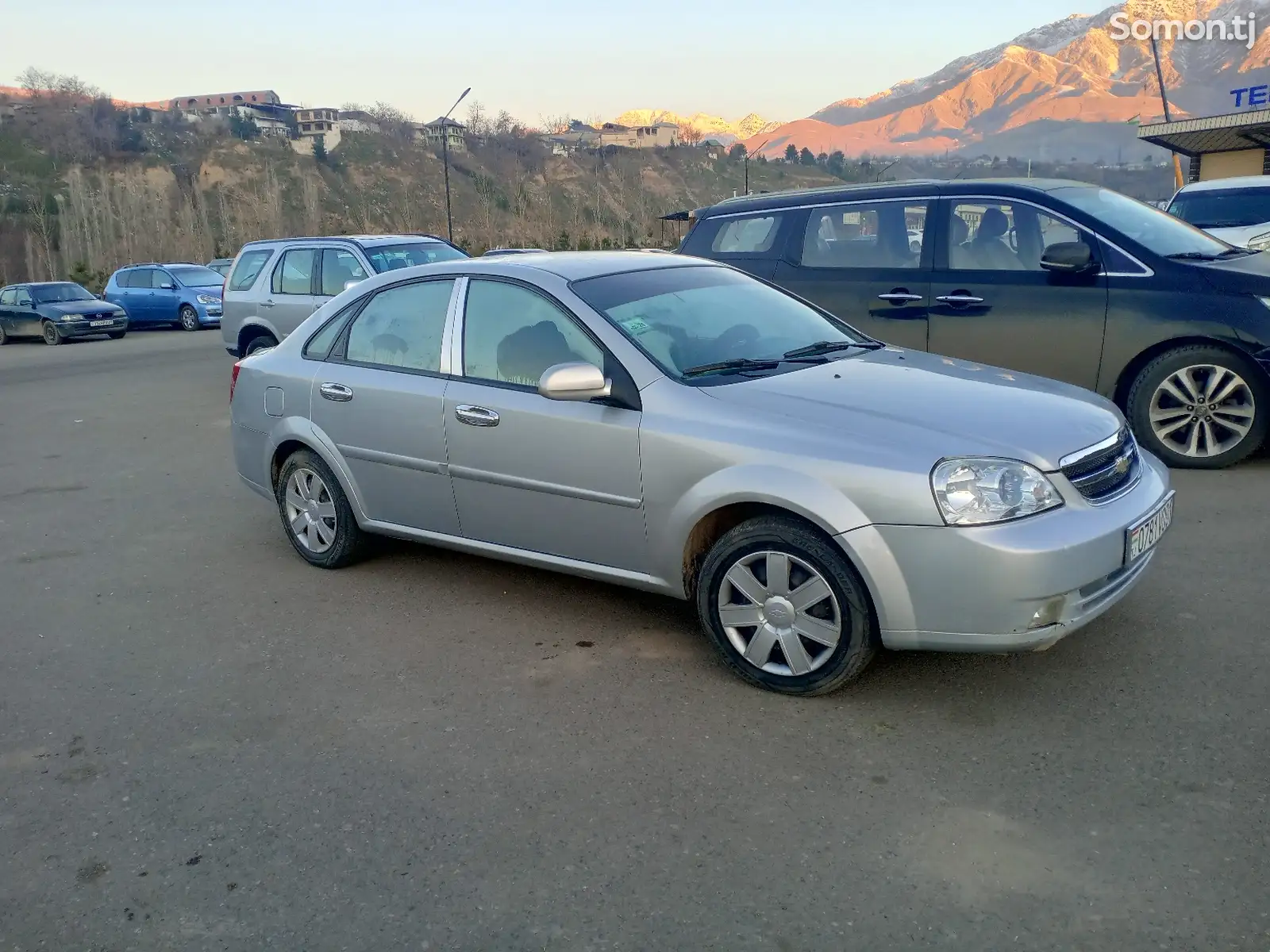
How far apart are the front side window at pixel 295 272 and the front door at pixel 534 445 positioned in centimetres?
840

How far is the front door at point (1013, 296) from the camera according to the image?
24.1ft

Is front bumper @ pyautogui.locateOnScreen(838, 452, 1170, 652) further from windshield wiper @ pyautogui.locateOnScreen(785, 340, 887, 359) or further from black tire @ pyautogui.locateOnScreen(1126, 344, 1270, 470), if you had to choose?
black tire @ pyautogui.locateOnScreen(1126, 344, 1270, 470)

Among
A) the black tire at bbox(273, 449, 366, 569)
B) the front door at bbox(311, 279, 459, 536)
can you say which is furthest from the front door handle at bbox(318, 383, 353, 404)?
the black tire at bbox(273, 449, 366, 569)

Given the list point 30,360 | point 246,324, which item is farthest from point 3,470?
point 30,360

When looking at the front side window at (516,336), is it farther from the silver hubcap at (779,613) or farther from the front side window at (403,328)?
the silver hubcap at (779,613)

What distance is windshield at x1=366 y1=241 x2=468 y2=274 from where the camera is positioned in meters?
12.7

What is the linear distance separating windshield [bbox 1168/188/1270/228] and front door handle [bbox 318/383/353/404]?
11.6 m

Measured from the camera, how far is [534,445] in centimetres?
468

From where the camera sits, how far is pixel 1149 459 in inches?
180

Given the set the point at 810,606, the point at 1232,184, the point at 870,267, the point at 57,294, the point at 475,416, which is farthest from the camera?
the point at 57,294

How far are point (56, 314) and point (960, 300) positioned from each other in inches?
912

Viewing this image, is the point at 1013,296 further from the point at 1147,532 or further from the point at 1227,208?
the point at 1227,208

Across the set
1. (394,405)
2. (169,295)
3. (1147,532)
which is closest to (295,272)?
(394,405)

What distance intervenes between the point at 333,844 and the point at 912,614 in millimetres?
Result: 1993
